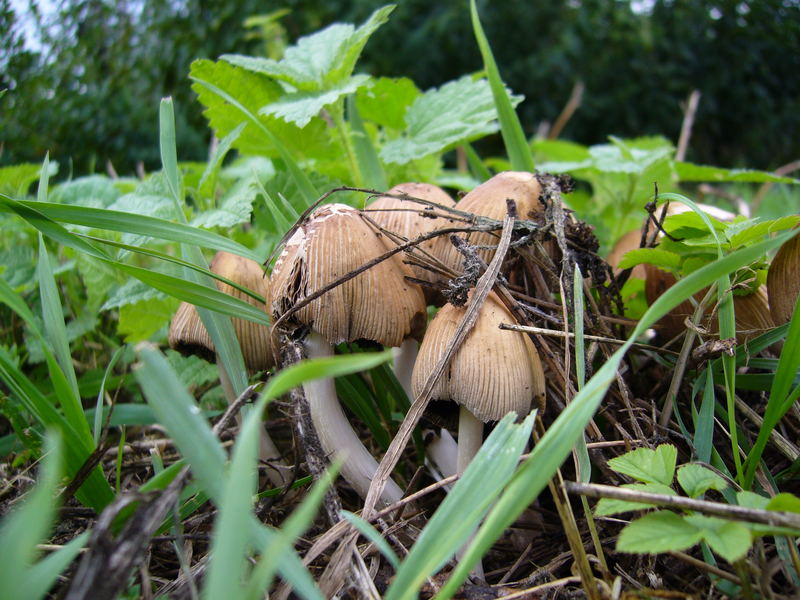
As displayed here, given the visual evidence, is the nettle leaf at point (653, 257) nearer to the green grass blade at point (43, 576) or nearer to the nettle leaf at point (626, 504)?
the nettle leaf at point (626, 504)

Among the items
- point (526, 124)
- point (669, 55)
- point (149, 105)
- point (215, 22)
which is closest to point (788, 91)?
point (669, 55)

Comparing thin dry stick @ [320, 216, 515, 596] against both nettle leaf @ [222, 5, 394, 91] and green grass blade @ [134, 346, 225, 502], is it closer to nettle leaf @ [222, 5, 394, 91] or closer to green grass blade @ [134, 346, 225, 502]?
green grass blade @ [134, 346, 225, 502]

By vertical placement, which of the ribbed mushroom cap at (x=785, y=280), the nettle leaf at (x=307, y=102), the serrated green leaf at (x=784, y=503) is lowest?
the serrated green leaf at (x=784, y=503)

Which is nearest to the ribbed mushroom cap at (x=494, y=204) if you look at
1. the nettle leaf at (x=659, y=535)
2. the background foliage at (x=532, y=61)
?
the nettle leaf at (x=659, y=535)

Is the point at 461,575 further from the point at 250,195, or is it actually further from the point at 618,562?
the point at 250,195

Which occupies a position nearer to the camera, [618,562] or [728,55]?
[618,562]

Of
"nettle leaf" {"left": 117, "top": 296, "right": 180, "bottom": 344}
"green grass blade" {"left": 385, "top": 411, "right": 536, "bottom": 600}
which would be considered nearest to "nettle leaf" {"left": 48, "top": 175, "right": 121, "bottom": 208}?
"nettle leaf" {"left": 117, "top": 296, "right": 180, "bottom": 344}
